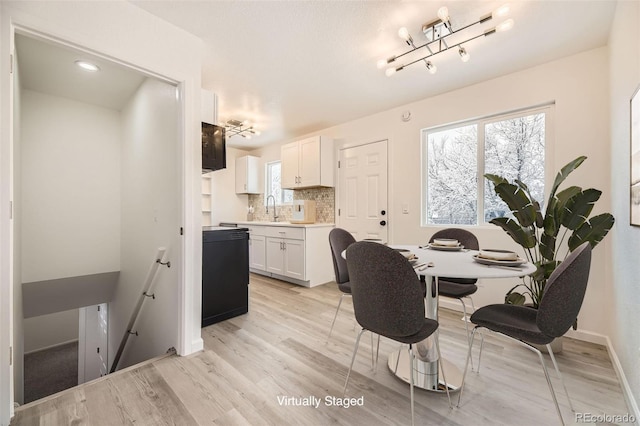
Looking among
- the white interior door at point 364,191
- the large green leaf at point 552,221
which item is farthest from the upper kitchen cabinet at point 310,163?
the large green leaf at point 552,221

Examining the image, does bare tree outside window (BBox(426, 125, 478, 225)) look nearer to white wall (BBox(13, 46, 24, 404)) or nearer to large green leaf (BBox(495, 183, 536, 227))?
large green leaf (BBox(495, 183, 536, 227))

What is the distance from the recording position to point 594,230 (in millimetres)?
1921

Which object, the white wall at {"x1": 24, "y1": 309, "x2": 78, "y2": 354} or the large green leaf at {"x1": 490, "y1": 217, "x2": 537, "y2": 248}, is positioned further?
the white wall at {"x1": 24, "y1": 309, "x2": 78, "y2": 354}

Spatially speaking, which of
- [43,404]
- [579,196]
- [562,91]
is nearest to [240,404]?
[43,404]

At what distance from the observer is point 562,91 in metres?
2.47

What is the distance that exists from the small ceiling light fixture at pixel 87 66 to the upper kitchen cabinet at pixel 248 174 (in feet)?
10.3

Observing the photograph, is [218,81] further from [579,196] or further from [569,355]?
[569,355]

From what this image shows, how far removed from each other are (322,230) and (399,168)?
4.90 ft

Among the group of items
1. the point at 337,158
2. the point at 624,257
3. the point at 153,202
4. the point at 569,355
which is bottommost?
the point at 569,355

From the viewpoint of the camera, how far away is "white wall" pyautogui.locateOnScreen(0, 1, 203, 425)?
4.57 ft

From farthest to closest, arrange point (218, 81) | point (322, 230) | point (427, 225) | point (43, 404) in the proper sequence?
1. point (322, 230)
2. point (427, 225)
3. point (218, 81)
4. point (43, 404)

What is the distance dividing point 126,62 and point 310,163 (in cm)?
278

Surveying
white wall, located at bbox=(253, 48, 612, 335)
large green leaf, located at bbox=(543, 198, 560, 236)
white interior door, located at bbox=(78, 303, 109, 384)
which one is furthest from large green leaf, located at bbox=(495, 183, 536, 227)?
white interior door, located at bbox=(78, 303, 109, 384)

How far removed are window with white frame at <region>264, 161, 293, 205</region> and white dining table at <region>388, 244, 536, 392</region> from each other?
371 centimetres
